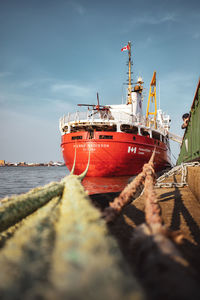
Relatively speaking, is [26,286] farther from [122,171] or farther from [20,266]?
[122,171]

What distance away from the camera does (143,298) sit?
39 cm

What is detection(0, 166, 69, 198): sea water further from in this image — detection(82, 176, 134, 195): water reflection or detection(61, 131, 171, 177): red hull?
detection(61, 131, 171, 177): red hull

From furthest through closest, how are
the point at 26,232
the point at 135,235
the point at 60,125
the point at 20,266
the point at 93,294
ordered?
1. the point at 60,125
2. the point at 135,235
3. the point at 26,232
4. the point at 20,266
5. the point at 93,294

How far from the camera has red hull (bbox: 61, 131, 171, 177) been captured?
499 inches

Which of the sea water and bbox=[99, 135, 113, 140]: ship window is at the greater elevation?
bbox=[99, 135, 113, 140]: ship window

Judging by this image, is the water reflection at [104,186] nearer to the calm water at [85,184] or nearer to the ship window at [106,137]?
the calm water at [85,184]

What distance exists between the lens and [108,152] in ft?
41.4

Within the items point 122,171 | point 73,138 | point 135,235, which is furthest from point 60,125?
point 135,235

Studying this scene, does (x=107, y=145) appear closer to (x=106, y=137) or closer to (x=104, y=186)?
(x=106, y=137)

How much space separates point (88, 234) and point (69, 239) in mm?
63

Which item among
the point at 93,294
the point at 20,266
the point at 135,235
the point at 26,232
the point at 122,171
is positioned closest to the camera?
the point at 93,294

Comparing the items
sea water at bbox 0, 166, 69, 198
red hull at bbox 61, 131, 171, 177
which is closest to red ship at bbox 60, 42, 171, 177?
red hull at bbox 61, 131, 171, 177

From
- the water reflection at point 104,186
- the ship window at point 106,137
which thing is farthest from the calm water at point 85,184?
the ship window at point 106,137

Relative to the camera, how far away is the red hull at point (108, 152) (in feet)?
41.6
